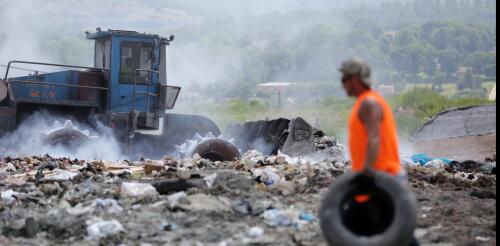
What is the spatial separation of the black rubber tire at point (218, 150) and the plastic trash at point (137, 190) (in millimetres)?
4740

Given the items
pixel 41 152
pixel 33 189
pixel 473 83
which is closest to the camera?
pixel 33 189

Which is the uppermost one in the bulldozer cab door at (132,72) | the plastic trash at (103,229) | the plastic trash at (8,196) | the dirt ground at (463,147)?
the bulldozer cab door at (132,72)

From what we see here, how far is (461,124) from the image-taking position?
22.0 meters

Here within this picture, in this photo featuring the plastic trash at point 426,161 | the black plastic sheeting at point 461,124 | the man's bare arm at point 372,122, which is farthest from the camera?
the black plastic sheeting at point 461,124

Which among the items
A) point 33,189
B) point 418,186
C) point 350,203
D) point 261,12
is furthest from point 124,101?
point 261,12

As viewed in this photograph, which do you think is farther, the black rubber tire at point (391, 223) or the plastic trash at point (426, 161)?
the plastic trash at point (426, 161)

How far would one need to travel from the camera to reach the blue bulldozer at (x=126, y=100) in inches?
609

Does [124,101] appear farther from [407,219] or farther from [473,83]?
[473,83]

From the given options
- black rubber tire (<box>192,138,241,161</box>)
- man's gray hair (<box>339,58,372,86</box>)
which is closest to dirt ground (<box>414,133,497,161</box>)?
black rubber tire (<box>192,138,241,161</box>)

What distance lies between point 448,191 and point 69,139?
270 inches

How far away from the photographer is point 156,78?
16156 millimetres

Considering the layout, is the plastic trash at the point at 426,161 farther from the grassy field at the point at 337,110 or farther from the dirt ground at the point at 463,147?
the grassy field at the point at 337,110

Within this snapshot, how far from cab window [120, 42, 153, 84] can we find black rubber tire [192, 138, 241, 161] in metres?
2.17

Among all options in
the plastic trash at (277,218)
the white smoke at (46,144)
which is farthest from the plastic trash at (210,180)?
the white smoke at (46,144)
